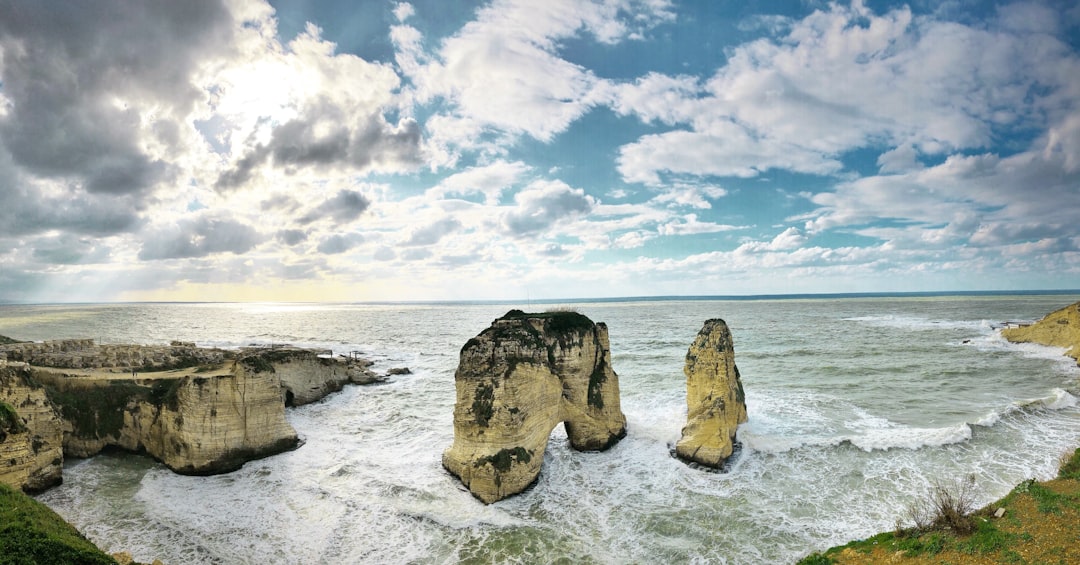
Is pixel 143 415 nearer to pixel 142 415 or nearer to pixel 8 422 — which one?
pixel 142 415

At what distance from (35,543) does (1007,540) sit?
46.5 feet

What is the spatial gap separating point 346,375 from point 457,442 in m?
17.1

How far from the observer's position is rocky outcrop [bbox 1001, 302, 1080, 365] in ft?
114

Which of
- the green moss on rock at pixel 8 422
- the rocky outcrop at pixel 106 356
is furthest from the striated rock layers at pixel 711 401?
the rocky outcrop at pixel 106 356

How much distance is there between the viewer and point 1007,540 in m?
7.41

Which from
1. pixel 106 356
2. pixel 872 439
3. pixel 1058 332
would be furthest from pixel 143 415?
pixel 1058 332

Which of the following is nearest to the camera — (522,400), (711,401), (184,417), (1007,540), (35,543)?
(35,543)

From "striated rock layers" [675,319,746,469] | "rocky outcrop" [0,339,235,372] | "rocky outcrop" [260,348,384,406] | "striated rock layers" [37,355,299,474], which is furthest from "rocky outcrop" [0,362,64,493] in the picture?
"striated rock layers" [675,319,746,469]

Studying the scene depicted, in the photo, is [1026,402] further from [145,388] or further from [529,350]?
[145,388]

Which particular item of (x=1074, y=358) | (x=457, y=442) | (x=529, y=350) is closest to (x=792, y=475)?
(x=529, y=350)

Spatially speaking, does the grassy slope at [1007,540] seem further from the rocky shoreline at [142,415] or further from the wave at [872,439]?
the rocky shoreline at [142,415]

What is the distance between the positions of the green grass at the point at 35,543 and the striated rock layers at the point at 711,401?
14.5 m

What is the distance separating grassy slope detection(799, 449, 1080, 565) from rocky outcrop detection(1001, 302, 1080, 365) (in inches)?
1414

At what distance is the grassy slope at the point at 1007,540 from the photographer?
7.09 metres
